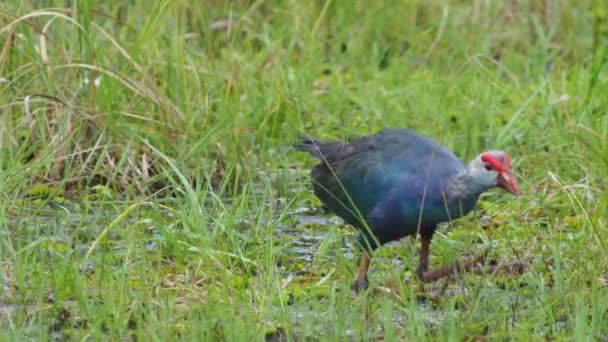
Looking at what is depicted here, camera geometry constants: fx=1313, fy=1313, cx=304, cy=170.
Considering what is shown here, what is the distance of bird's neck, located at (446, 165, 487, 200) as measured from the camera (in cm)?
446

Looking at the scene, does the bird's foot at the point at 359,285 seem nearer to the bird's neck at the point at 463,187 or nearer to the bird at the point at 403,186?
the bird at the point at 403,186

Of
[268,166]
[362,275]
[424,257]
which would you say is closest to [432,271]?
[424,257]

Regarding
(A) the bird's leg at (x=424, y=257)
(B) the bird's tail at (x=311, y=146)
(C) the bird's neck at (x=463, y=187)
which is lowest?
(A) the bird's leg at (x=424, y=257)

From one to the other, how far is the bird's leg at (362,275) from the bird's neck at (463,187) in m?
0.43

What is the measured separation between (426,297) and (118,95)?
1907 millimetres

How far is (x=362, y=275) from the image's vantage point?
4652 millimetres

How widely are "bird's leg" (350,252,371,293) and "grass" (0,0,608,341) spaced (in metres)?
0.06

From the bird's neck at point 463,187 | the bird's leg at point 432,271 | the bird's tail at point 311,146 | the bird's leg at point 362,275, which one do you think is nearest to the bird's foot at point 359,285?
the bird's leg at point 362,275

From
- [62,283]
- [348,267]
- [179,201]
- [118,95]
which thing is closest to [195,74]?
[118,95]

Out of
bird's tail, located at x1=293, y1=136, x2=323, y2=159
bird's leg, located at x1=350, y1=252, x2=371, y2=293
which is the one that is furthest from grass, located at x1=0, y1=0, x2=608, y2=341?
bird's tail, located at x1=293, y1=136, x2=323, y2=159

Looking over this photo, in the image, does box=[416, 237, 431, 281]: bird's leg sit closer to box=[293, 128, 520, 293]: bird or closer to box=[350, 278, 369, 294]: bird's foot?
box=[293, 128, 520, 293]: bird

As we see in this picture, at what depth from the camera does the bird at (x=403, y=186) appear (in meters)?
4.47

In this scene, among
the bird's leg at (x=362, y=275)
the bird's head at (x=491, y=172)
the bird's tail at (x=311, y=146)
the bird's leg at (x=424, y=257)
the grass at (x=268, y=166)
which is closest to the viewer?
the grass at (x=268, y=166)

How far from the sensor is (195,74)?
6016 mm
